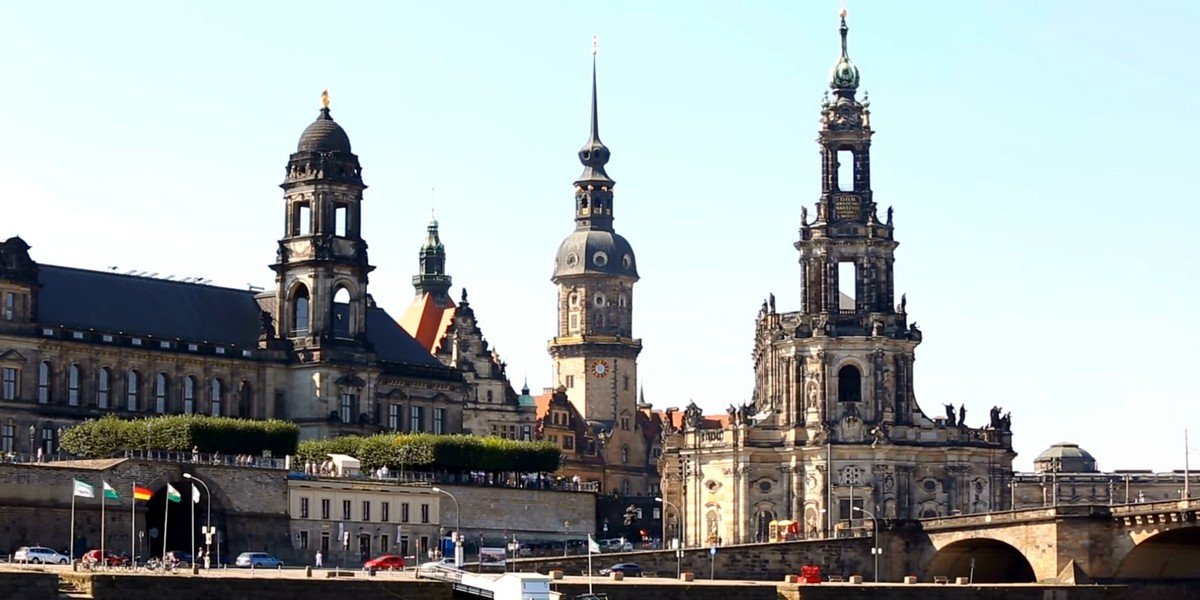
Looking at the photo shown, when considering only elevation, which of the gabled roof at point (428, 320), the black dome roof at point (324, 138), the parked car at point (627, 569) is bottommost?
the parked car at point (627, 569)

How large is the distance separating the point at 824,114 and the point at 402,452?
43367 millimetres

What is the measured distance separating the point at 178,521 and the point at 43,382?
18036 millimetres

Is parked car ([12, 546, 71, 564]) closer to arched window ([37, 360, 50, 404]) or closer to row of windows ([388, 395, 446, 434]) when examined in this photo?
arched window ([37, 360, 50, 404])

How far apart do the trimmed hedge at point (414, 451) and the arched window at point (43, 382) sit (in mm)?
13390

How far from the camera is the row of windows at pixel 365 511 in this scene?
421 ft

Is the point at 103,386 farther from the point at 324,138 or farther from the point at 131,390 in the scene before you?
the point at 324,138

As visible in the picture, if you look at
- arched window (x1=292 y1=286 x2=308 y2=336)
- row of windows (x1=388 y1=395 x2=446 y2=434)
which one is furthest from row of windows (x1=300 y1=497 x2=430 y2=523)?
arched window (x1=292 y1=286 x2=308 y2=336)

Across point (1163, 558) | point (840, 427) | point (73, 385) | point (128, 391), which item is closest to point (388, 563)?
point (73, 385)

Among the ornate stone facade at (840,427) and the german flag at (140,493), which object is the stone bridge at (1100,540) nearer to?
the ornate stone facade at (840,427)

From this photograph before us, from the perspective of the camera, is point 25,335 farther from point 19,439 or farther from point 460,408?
point 460,408

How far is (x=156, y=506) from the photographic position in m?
120

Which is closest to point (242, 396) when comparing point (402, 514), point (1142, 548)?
point (402, 514)

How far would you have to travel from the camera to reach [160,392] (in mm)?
143250

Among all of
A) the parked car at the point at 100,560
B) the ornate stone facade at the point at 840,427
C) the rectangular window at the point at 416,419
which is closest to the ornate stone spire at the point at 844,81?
the ornate stone facade at the point at 840,427
